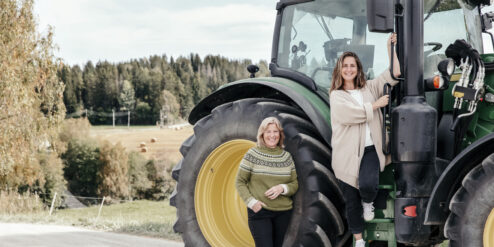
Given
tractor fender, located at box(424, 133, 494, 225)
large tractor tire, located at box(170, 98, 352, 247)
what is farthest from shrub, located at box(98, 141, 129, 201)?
tractor fender, located at box(424, 133, 494, 225)

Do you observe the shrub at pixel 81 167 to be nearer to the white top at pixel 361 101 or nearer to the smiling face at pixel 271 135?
the smiling face at pixel 271 135

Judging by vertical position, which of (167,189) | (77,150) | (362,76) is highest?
(362,76)

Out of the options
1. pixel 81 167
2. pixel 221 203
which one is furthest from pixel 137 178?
pixel 221 203

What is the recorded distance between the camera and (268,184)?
4.31 meters

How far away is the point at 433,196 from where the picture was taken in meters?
3.71

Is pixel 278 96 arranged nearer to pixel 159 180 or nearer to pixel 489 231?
pixel 489 231

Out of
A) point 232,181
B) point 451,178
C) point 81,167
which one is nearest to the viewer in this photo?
point 451,178

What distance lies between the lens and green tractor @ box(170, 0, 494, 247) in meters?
3.69

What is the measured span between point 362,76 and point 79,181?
65.6m

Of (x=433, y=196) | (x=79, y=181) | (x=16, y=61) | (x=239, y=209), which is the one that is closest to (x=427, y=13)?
(x=433, y=196)

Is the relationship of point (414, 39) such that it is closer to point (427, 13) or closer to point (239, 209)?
point (427, 13)

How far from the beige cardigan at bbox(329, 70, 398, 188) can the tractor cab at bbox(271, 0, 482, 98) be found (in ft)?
1.59

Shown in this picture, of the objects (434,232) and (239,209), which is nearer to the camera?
(434,232)

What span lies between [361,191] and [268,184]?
723mm
